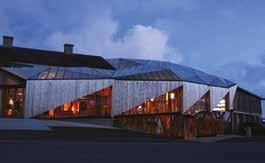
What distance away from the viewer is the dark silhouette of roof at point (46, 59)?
33056 millimetres

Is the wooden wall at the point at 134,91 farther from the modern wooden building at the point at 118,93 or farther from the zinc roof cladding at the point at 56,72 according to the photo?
the zinc roof cladding at the point at 56,72

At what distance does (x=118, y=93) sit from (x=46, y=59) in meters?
9.77

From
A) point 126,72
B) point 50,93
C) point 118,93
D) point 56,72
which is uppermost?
point 126,72

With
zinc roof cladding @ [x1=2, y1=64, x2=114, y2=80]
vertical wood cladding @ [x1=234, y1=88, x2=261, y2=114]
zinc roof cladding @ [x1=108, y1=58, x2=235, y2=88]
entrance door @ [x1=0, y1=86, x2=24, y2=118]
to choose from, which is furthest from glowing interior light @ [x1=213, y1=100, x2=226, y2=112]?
entrance door @ [x1=0, y1=86, x2=24, y2=118]

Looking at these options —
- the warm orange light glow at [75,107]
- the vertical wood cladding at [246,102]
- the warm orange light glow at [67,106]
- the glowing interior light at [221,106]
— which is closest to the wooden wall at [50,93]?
the warm orange light glow at [67,106]

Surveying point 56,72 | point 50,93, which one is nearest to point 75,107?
point 50,93

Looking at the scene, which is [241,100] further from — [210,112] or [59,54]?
[59,54]

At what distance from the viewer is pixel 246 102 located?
44.8 metres

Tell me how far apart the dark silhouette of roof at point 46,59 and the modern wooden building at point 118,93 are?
0.09m

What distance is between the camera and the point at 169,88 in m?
32.4

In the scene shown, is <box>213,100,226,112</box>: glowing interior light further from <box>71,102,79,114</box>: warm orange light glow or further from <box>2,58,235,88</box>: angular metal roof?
<box>71,102,79,114</box>: warm orange light glow

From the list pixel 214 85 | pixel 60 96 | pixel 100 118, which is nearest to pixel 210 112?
pixel 214 85

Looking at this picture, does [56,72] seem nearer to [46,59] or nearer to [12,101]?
[12,101]

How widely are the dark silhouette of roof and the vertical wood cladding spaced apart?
620 inches
